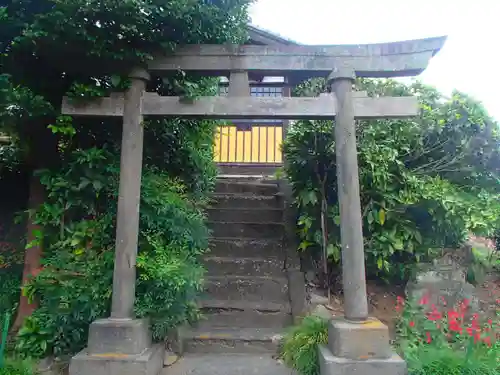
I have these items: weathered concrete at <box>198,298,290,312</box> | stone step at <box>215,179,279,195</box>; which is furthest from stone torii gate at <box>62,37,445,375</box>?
stone step at <box>215,179,279,195</box>

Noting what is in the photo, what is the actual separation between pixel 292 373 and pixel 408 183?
270 centimetres

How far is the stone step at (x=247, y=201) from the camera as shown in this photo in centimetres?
751

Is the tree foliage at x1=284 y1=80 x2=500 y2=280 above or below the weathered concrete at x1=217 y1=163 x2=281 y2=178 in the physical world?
below

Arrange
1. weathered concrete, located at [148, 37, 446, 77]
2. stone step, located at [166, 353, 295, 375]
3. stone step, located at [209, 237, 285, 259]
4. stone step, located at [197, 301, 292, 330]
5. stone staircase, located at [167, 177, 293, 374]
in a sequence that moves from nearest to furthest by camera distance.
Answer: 1. stone step, located at [166, 353, 295, 375]
2. weathered concrete, located at [148, 37, 446, 77]
3. stone staircase, located at [167, 177, 293, 374]
4. stone step, located at [197, 301, 292, 330]
5. stone step, located at [209, 237, 285, 259]

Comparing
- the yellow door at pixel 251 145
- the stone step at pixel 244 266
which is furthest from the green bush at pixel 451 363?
the yellow door at pixel 251 145

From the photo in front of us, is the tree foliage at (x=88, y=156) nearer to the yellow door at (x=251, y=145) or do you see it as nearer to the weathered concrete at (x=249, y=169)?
the weathered concrete at (x=249, y=169)

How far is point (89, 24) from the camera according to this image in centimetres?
373

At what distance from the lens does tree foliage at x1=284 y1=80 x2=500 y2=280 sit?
16.7ft

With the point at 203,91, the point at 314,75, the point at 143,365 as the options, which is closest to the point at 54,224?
the point at 143,365

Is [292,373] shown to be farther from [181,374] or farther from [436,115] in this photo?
[436,115]

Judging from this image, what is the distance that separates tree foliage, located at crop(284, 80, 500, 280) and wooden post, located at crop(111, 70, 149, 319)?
88.7 inches

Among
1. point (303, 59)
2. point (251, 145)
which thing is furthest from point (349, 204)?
point (251, 145)

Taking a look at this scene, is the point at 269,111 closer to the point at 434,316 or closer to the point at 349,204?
the point at 349,204

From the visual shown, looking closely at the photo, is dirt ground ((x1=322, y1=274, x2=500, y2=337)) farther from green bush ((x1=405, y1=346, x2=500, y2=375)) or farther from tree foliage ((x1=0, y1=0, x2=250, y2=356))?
tree foliage ((x1=0, y1=0, x2=250, y2=356))
